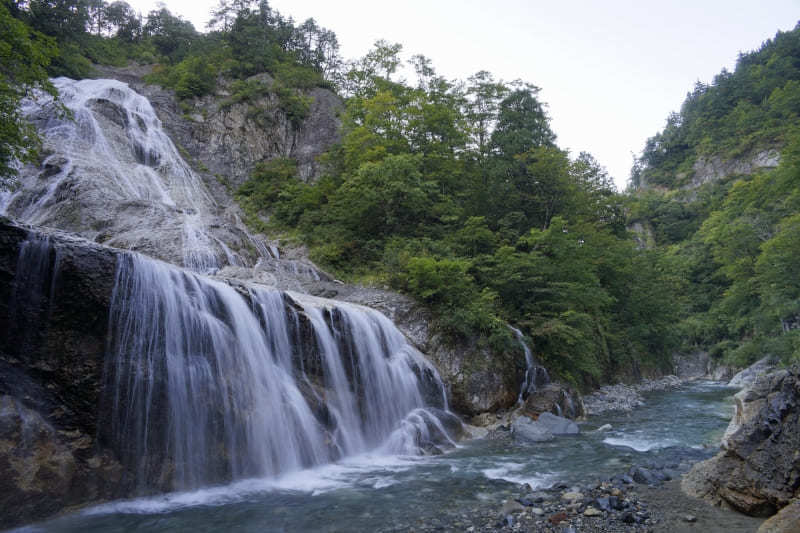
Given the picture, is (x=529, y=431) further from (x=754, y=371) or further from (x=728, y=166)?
(x=728, y=166)

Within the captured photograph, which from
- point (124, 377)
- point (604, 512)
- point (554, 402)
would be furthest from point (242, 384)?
point (554, 402)

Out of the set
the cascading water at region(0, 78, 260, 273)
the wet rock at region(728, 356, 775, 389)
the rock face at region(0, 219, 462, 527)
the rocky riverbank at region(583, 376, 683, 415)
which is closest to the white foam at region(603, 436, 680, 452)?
the rocky riverbank at region(583, 376, 683, 415)

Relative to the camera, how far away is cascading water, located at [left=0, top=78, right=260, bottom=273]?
44.5ft

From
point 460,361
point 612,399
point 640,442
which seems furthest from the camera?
point 612,399

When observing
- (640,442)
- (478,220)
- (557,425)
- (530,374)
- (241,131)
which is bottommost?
(640,442)

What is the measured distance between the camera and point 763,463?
4.77 metres

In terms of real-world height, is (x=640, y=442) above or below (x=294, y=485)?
below

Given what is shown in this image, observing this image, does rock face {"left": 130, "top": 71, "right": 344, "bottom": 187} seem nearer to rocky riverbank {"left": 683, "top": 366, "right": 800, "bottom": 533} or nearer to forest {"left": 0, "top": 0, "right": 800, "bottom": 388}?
forest {"left": 0, "top": 0, "right": 800, "bottom": 388}

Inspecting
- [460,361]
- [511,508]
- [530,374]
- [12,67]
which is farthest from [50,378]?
[530,374]

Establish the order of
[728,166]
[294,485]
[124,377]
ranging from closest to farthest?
[124,377] < [294,485] < [728,166]

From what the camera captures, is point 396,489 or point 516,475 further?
point 516,475

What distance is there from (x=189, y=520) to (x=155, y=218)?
11615 mm

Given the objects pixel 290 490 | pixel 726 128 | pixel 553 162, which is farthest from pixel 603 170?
pixel 726 128

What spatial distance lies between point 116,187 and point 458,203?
14600 mm
